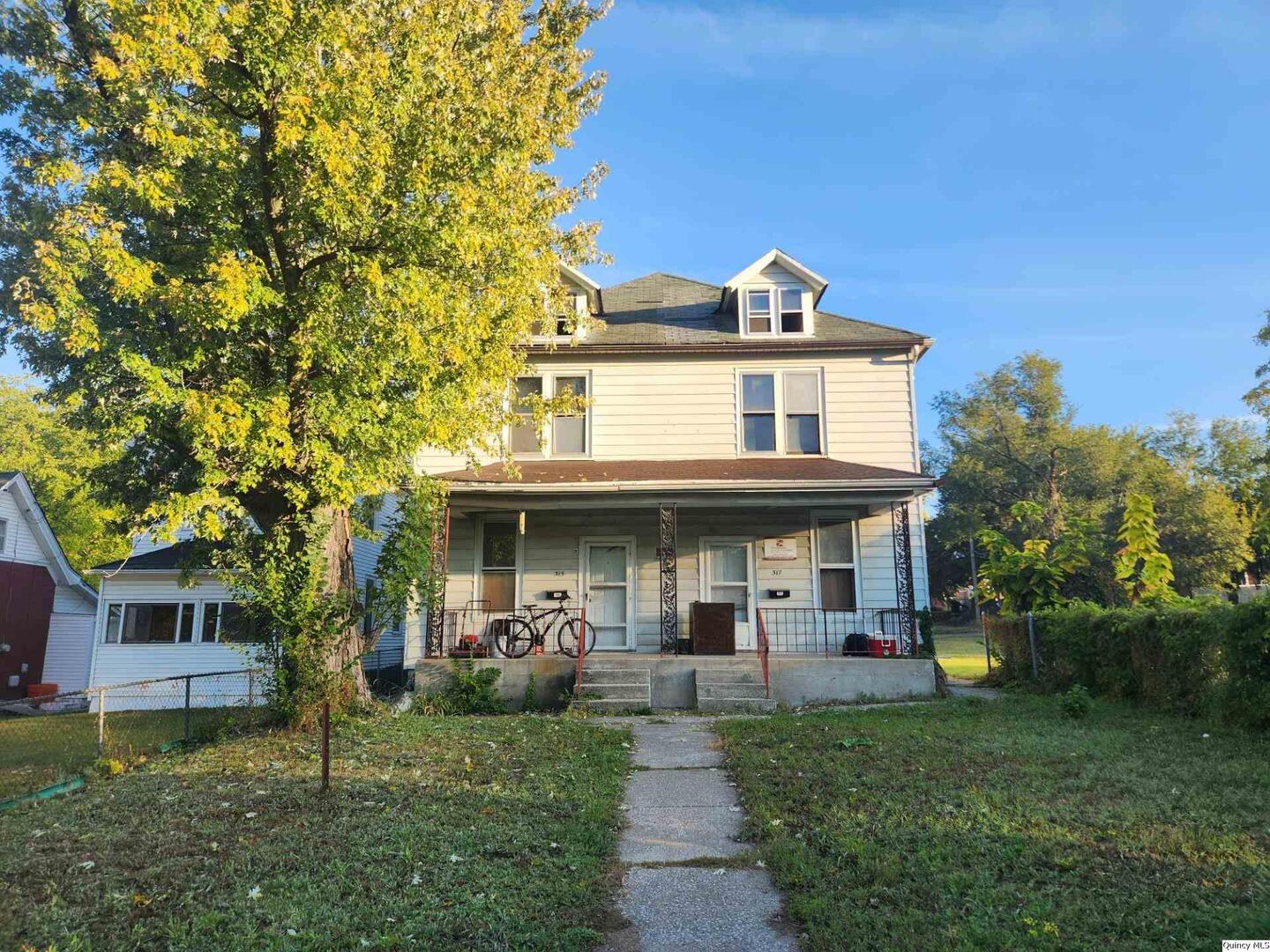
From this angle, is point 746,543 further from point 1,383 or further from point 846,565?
point 1,383

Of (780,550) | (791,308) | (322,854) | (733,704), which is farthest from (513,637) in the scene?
(791,308)

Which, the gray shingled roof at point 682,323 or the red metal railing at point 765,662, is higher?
the gray shingled roof at point 682,323

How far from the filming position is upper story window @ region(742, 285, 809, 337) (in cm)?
1488

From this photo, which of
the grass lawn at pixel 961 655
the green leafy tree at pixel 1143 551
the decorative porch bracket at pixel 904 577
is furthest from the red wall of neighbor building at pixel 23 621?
the green leafy tree at pixel 1143 551

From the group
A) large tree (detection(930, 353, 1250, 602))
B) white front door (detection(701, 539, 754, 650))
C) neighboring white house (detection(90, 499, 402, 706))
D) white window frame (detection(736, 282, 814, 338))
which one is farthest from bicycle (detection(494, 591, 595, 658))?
large tree (detection(930, 353, 1250, 602))

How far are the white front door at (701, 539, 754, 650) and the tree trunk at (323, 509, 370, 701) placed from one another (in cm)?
624

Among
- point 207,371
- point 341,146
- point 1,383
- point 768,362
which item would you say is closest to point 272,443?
point 207,371

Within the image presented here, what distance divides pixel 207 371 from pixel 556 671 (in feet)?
21.3

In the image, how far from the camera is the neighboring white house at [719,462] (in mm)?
13906

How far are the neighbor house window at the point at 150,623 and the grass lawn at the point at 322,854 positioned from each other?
11906mm

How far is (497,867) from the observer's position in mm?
4480

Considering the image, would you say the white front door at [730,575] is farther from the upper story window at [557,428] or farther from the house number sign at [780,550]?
the upper story window at [557,428]

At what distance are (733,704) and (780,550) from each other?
363 centimetres

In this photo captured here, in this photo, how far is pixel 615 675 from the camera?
1166 cm
